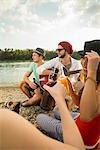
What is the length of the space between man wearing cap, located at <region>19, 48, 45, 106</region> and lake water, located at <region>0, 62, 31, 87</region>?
0.79 metres

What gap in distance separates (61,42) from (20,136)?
274 cm

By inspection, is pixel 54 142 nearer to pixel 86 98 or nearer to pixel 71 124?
pixel 71 124

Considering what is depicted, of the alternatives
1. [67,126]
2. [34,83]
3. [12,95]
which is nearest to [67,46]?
[34,83]

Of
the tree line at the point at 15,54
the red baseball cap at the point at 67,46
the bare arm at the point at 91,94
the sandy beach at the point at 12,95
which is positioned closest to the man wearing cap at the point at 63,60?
the red baseball cap at the point at 67,46

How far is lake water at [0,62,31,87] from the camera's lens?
14.8 ft

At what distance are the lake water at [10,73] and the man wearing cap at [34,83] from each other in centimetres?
79

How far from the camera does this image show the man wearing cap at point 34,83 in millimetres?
3274

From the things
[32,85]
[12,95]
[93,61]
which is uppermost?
[93,61]

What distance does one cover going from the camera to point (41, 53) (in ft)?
11.4

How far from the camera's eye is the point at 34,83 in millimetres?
3449

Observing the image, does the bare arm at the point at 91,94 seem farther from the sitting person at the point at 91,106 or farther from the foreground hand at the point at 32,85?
the foreground hand at the point at 32,85

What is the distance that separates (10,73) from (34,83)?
1626 millimetres

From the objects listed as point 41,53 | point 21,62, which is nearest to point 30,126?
point 41,53

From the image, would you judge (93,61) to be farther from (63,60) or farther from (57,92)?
(63,60)
